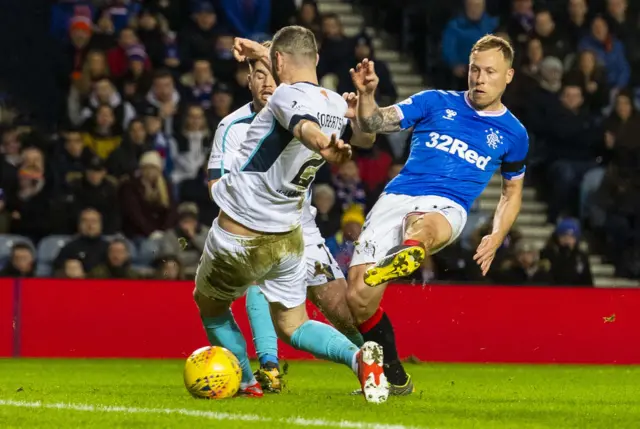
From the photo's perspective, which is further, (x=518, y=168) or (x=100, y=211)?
(x=100, y=211)

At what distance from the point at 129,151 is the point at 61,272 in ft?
5.97

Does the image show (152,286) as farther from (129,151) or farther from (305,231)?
(305,231)

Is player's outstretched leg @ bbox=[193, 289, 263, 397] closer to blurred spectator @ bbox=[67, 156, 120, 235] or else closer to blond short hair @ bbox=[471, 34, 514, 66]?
blond short hair @ bbox=[471, 34, 514, 66]

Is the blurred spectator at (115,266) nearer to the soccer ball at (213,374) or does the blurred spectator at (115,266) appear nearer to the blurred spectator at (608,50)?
the soccer ball at (213,374)

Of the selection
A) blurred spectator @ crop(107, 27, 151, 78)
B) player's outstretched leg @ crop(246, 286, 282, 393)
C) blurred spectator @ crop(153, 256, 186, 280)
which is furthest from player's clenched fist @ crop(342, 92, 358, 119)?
blurred spectator @ crop(107, 27, 151, 78)

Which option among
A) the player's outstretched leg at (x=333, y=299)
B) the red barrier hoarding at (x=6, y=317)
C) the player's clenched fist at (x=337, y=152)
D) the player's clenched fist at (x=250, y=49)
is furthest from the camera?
the red barrier hoarding at (x=6, y=317)

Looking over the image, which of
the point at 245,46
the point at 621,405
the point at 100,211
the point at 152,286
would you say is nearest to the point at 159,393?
the point at 245,46

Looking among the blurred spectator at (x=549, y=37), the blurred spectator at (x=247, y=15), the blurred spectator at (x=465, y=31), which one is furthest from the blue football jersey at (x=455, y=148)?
the blurred spectator at (x=549, y=37)

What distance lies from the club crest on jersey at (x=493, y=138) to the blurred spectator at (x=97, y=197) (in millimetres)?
6181

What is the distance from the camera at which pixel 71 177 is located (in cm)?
1459

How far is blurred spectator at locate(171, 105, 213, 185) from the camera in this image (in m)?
15.1

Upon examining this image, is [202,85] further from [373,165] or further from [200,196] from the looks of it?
[373,165]

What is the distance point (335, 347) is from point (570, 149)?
9118 millimetres

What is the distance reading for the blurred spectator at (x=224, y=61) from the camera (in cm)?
1617
